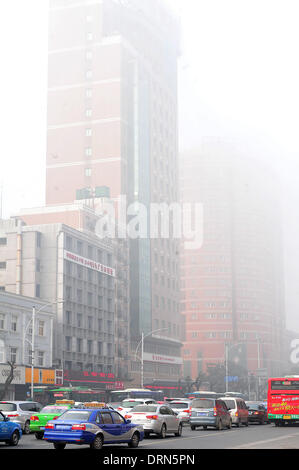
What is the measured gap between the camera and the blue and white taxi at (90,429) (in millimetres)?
23656

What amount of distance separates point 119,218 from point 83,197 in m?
7.40

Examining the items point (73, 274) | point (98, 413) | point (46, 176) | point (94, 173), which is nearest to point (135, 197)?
point (94, 173)

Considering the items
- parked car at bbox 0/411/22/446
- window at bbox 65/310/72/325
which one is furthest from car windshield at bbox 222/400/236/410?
window at bbox 65/310/72/325

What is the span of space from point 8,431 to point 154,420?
727cm

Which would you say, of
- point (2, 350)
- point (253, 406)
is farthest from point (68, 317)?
point (253, 406)

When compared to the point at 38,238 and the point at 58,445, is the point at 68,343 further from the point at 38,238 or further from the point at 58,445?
the point at 58,445

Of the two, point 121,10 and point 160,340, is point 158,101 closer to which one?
point 121,10

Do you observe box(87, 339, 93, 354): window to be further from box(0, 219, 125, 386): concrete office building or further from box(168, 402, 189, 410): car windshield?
box(168, 402, 189, 410): car windshield

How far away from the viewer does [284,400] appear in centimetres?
4250

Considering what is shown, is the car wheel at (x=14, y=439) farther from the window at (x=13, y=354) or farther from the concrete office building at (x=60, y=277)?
the concrete office building at (x=60, y=277)

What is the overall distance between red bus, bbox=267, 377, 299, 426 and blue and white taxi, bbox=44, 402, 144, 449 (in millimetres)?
18855

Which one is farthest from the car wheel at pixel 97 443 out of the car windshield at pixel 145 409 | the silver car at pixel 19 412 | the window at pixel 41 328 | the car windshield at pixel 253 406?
the window at pixel 41 328

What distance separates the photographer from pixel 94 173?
410ft

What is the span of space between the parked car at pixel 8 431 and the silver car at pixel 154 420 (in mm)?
5607
